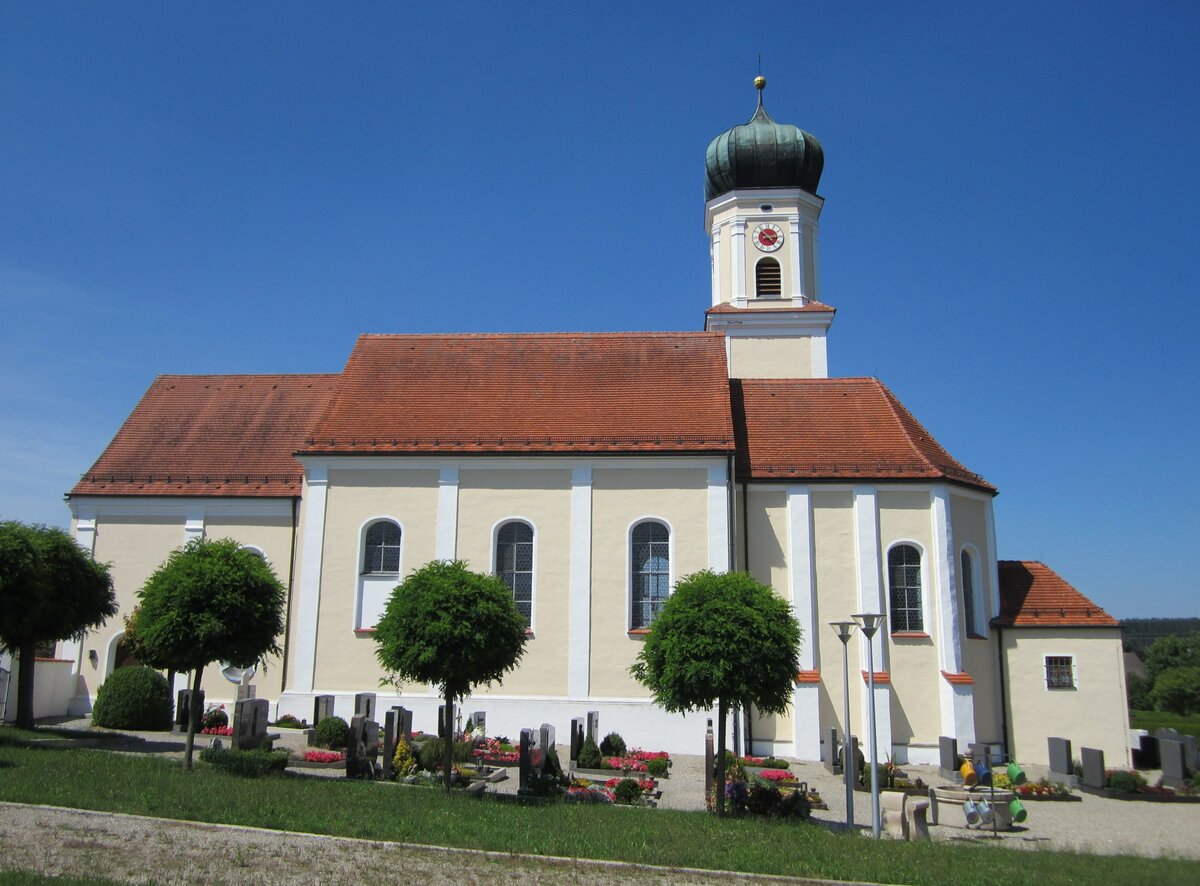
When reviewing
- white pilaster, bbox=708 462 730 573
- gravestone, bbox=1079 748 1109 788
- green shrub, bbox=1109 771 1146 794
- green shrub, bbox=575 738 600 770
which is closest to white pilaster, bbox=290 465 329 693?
green shrub, bbox=575 738 600 770

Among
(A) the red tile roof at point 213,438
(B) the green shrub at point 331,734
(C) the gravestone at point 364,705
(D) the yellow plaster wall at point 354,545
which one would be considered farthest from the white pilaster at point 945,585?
(A) the red tile roof at point 213,438

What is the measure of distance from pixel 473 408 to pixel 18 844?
57.3ft

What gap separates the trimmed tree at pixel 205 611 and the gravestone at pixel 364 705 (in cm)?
489

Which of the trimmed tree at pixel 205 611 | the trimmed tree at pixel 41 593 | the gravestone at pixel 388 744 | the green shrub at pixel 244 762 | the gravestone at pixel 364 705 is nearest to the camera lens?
the green shrub at pixel 244 762

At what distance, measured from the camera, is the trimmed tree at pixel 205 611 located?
17.2 metres

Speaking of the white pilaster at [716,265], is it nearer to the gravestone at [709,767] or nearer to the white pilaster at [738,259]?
the white pilaster at [738,259]

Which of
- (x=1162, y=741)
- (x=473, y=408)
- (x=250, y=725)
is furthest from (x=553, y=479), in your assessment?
(x=1162, y=741)

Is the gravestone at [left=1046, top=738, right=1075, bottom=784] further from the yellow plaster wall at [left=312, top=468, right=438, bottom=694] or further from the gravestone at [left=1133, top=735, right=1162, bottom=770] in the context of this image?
the yellow plaster wall at [left=312, top=468, right=438, bottom=694]

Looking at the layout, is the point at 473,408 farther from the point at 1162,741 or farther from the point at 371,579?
the point at 1162,741

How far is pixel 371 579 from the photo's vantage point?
83.0ft

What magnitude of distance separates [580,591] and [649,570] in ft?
6.22

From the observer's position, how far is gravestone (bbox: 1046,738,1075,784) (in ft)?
69.9

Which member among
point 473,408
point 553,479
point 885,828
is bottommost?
point 885,828

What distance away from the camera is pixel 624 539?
81.4 feet
